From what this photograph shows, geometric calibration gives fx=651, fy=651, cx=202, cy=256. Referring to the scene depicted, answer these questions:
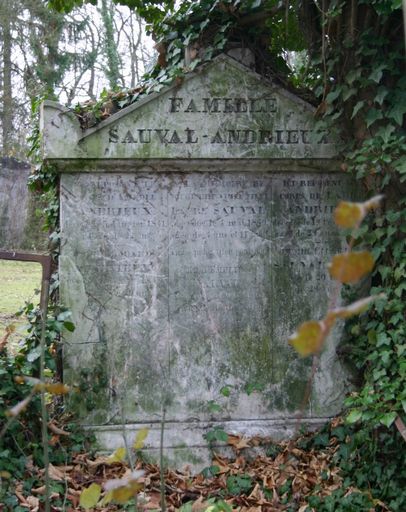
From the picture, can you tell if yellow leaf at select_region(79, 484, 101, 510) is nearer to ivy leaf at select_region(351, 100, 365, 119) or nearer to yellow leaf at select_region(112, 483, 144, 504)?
yellow leaf at select_region(112, 483, 144, 504)

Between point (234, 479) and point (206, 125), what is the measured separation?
2.28 metres

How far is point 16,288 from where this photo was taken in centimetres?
1023

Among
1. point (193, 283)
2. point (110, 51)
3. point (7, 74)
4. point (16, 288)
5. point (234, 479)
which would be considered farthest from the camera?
point (110, 51)

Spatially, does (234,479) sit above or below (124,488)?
below

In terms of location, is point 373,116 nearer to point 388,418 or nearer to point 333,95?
point 333,95

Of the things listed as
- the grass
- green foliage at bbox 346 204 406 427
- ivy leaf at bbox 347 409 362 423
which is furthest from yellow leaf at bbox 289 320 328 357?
the grass

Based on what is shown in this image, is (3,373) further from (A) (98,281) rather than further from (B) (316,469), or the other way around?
(B) (316,469)

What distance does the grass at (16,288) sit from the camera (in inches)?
277

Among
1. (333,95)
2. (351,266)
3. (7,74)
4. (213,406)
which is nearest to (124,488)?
(351,266)

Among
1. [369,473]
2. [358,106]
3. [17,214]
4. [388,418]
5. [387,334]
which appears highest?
[358,106]

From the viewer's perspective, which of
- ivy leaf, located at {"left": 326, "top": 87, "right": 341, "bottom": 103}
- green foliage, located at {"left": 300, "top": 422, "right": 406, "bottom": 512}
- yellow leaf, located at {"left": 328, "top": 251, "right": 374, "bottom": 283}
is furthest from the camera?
ivy leaf, located at {"left": 326, "top": 87, "right": 341, "bottom": 103}

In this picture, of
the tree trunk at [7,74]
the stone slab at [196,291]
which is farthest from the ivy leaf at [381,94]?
the tree trunk at [7,74]

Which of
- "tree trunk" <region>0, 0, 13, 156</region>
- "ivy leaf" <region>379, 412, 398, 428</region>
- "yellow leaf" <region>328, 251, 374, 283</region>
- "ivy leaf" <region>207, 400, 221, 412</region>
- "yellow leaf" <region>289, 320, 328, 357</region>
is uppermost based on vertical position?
"tree trunk" <region>0, 0, 13, 156</region>

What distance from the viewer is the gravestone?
4.31 metres
